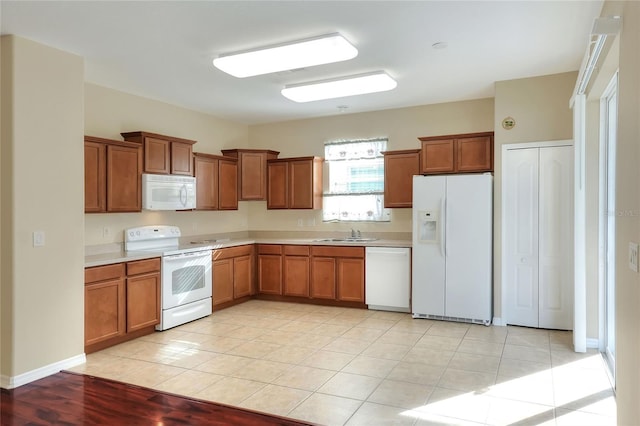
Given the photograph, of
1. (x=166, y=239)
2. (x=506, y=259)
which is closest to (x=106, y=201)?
(x=166, y=239)

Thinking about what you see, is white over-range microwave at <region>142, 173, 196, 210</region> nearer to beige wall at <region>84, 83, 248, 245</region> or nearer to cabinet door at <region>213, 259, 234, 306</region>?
beige wall at <region>84, 83, 248, 245</region>

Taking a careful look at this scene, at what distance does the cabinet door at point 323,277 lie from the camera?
6.06 meters

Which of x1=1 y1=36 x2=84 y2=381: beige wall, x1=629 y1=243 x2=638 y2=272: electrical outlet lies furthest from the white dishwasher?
x1=629 y1=243 x2=638 y2=272: electrical outlet

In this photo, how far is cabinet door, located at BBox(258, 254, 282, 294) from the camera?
253 inches

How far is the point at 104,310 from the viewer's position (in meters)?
4.24

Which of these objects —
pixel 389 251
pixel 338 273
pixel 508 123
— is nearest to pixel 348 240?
pixel 338 273

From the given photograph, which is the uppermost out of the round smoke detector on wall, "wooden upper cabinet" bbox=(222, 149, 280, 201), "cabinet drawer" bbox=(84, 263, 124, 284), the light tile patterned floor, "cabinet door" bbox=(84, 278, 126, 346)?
the round smoke detector on wall

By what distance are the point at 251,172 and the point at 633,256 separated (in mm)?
5478

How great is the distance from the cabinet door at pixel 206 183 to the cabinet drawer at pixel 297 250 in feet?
3.89

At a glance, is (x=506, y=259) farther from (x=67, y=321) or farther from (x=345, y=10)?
(x=67, y=321)

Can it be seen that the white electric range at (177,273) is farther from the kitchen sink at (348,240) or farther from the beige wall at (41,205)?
the kitchen sink at (348,240)

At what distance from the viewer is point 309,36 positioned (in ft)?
11.7

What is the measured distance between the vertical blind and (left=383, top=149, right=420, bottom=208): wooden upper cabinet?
343 mm

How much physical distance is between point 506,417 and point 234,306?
4.16 metres
